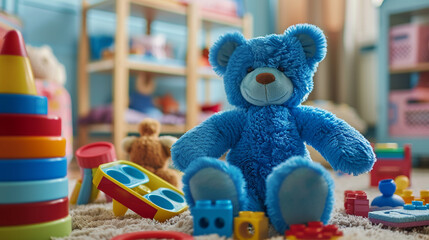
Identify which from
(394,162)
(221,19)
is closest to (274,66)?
(394,162)

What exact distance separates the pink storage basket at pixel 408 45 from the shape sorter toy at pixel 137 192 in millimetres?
1665

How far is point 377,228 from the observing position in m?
0.65

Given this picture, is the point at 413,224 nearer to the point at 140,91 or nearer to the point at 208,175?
the point at 208,175

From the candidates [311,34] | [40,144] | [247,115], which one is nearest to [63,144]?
[40,144]

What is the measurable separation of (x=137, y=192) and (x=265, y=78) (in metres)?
0.32

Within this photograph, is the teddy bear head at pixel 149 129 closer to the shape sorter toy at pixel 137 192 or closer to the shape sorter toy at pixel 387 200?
the shape sorter toy at pixel 137 192

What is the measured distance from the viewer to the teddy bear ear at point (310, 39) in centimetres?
72

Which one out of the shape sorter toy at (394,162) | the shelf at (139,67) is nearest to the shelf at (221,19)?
the shelf at (139,67)

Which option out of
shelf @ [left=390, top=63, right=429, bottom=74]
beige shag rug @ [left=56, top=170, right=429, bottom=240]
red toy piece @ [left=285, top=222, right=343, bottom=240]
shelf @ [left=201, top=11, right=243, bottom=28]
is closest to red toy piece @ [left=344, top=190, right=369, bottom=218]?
beige shag rug @ [left=56, top=170, right=429, bottom=240]

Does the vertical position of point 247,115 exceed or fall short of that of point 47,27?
it falls short

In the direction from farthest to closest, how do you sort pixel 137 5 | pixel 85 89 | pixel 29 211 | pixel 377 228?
pixel 85 89 < pixel 137 5 < pixel 377 228 < pixel 29 211

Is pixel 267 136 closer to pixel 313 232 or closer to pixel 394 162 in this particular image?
pixel 313 232

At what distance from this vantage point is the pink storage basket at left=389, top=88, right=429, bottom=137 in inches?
77.5

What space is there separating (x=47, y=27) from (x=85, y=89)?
37 cm
